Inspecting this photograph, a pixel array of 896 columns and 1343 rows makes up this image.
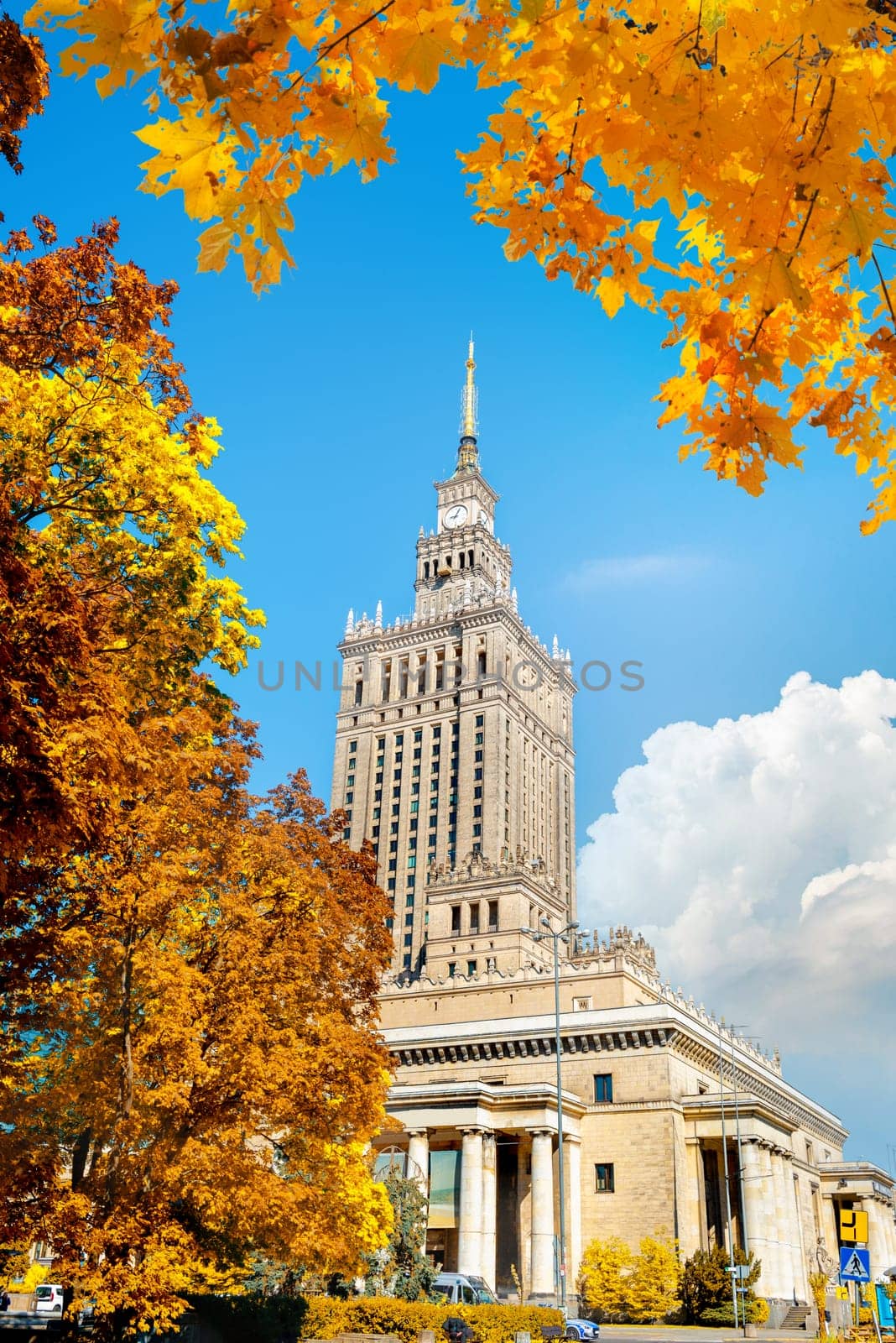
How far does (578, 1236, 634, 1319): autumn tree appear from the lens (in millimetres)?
51500

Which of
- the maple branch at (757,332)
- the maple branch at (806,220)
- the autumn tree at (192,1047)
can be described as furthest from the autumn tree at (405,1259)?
the maple branch at (806,220)

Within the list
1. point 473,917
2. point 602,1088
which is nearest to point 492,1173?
point 602,1088

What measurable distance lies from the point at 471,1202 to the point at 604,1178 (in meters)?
9.18

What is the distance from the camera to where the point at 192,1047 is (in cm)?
1758

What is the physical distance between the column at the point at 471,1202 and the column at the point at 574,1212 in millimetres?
5302

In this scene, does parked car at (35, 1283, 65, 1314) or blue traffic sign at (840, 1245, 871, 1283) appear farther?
parked car at (35, 1283, 65, 1314)

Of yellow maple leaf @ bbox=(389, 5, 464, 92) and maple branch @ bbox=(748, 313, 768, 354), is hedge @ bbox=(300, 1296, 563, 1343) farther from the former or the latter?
yellow maple leaf @ bbox=(389, 5, 464, 92)

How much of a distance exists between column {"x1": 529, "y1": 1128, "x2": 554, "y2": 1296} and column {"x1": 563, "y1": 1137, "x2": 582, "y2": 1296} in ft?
5.59

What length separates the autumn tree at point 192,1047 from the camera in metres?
16.4

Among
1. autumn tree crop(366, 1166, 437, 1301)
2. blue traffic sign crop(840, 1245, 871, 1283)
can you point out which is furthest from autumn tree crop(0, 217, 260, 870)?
autumn tree crop(366, 1166, 437, 1301)

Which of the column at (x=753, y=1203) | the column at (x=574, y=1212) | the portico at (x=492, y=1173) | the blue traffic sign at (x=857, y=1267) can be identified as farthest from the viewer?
the column at (x=574, y=1212)

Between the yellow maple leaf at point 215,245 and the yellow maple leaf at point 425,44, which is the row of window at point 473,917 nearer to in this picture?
the yellow maple leaf at point 215,245

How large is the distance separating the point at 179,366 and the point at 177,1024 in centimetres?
1104

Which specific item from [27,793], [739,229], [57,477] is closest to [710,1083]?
[57,477]
